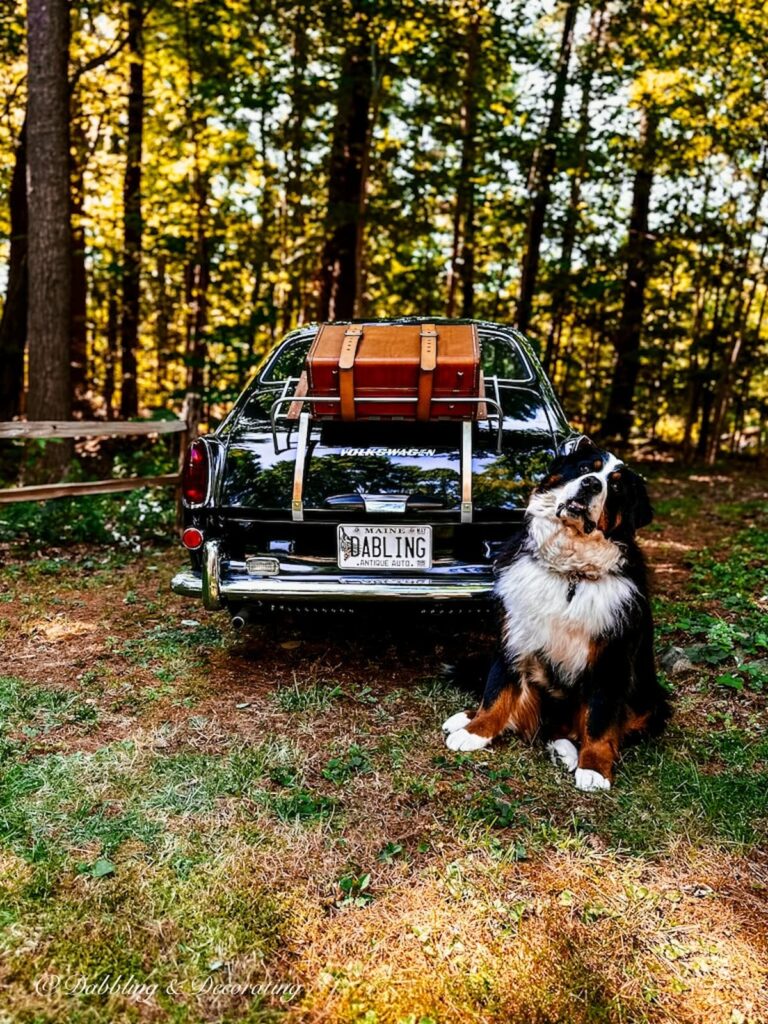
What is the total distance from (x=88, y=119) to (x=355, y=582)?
39.4ft

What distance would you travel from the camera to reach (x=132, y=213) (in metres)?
10.7

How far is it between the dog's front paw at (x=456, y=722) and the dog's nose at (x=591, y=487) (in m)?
1.16

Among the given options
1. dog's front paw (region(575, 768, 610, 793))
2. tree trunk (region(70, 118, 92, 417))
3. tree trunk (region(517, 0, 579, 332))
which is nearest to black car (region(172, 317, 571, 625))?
dog's front paw (region(575, 768, 610, 793))

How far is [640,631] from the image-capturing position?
297 cm

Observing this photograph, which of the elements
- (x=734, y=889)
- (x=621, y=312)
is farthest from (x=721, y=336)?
(x=734, y=889)

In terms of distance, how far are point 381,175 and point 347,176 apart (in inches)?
21.8

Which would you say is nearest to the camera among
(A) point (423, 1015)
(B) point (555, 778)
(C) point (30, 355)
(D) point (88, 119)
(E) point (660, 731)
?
(A) point (423, 1015)

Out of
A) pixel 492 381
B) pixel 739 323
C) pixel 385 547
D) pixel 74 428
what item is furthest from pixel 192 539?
pixel 739 323

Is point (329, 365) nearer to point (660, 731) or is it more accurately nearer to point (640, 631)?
point (640, 631)

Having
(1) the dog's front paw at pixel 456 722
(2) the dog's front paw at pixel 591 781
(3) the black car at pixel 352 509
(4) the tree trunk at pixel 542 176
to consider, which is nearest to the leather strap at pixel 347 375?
(3) the black car at pixel 352 509

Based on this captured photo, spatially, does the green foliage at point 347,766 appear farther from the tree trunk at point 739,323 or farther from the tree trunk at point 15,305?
the tree trunk at point 739,323

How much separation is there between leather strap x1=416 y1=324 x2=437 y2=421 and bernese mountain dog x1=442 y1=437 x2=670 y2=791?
716 mm

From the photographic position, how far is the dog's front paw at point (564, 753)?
9.77 ft

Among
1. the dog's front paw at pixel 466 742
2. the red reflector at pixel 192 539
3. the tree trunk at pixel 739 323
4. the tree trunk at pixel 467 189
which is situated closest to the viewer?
the dog's front paw at pixel 466 742
